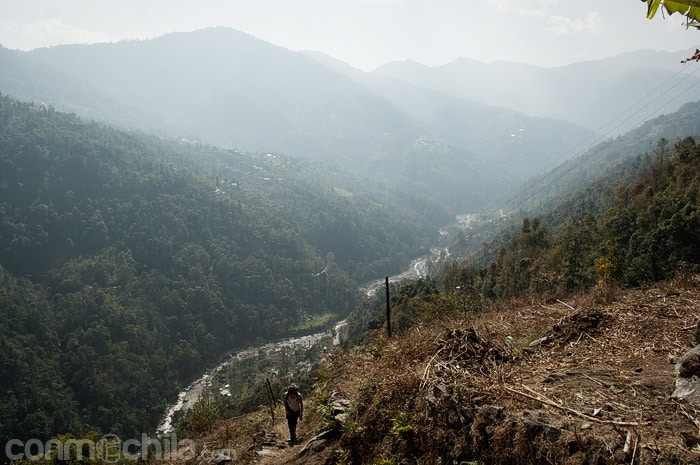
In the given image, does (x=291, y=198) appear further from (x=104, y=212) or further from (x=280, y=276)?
(x=104, y=212)

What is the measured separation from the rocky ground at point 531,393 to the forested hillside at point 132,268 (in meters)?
69.3

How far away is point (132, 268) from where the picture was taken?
320ft

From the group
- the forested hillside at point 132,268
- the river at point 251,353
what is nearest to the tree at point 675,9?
the river at point 251,353

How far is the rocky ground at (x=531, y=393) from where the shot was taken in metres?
4.66

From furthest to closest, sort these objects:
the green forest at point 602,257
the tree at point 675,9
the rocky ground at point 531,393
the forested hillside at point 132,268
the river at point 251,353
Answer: the river at point 251,353
the forested hillside at point 132,268
the green forest at point 602,257
the rocky ground at point 531,393
the tree at point 675,9

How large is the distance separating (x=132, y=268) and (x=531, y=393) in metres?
106

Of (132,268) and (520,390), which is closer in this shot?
(520,390)

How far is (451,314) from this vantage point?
1082cm

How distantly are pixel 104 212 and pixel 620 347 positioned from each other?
124m

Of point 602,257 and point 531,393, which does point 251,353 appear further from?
point 531,393

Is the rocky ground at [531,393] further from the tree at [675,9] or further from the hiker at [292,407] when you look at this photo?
the tree at [675,9]

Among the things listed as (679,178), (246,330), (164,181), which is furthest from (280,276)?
(679,178)

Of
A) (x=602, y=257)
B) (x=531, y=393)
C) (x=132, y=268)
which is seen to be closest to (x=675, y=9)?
(x=531, y=393)

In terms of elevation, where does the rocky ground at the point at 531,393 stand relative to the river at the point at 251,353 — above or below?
above
